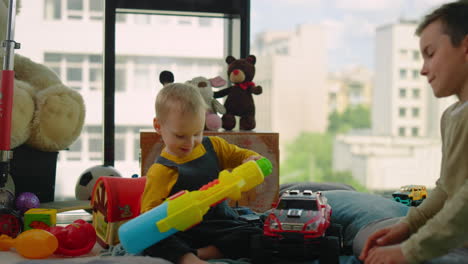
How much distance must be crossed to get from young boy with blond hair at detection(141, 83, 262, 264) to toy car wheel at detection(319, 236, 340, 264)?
0.20 m

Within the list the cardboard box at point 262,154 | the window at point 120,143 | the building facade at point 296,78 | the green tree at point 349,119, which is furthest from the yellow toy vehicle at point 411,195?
the green tree at point 349,119

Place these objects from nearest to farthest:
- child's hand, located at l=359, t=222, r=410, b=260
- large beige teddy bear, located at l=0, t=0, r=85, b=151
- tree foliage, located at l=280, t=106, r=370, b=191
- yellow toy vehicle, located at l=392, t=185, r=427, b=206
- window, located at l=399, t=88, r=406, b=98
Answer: child's hand, located at l=359, t=222, r=410, b=260, yellow toy vehicle, located at l=392, t=185, r=427, b=206, large beige teddy bear, located at l=0, t=0, r=85, b=151, window, located at l=399, t=88, r=406, b=98, tree foliage, located at l=280, t=106, r=370, b=191

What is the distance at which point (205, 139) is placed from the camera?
4.21 ft

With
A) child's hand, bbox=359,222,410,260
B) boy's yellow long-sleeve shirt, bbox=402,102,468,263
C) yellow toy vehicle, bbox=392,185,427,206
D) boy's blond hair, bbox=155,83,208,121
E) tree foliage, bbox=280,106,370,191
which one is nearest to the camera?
boy's yellow long-sleeve shirt, bbox=402,102,468,263

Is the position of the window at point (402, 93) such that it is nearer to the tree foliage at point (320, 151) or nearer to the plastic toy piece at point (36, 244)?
the tree foliage at point (320, 151)

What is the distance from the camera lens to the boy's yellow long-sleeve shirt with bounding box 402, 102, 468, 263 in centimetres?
73

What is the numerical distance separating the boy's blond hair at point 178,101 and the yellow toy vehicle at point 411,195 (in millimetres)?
795

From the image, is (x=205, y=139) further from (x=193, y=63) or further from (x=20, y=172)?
(x=193, y=63)

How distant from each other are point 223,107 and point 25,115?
75 cm

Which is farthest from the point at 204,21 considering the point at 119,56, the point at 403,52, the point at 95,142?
the point at 403,52

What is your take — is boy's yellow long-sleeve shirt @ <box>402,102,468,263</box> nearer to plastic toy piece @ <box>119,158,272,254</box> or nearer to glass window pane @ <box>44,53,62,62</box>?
plastic toy piece @ <box>119,158,272,254</box>

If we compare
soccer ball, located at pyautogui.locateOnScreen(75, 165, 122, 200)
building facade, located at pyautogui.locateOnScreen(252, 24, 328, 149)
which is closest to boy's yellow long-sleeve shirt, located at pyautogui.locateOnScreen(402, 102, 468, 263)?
soccer ball, located at pyautogui.locateOnScreen(75, 165, 122, 200)

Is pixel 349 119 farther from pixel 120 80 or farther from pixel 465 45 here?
pixel 465 45

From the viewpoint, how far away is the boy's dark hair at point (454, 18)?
813mm
